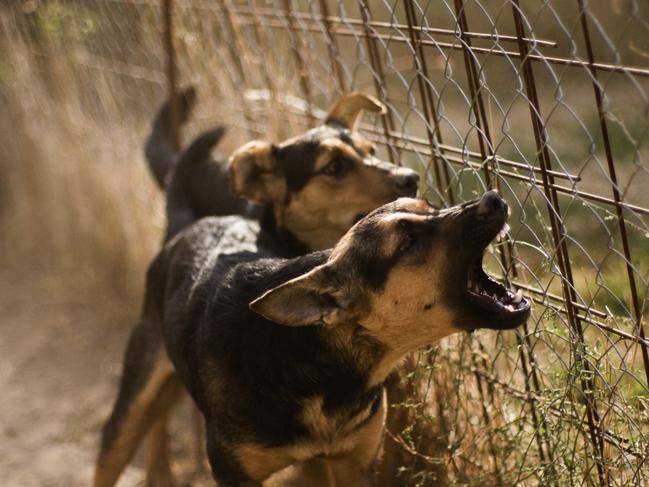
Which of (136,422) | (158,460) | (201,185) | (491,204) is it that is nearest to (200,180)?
(201,185)

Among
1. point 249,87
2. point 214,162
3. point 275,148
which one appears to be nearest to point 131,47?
point 249,87

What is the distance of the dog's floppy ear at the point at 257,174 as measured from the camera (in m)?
4.95

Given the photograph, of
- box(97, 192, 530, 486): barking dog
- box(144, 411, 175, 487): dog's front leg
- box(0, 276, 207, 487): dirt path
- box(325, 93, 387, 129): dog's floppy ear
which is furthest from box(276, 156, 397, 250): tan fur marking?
box(0, 276, 207, 487): dirt path

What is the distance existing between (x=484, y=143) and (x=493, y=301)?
962mm

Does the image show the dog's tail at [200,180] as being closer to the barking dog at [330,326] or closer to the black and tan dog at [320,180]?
the black and tan dog at [320,180]

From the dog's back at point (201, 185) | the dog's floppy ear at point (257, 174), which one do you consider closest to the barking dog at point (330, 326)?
the dog's floppy ear at point (257, 174)

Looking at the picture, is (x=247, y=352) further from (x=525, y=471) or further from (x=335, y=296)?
(x=525, y=471)

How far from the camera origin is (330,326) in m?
3.74

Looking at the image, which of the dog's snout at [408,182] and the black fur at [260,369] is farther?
the dog's snout at [408,182]

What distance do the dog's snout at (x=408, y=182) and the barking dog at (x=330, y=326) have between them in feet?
2.54

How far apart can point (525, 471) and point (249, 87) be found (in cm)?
336

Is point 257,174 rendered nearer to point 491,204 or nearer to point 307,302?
point 307,302

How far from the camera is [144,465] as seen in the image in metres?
6.09

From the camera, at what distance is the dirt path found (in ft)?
20.0
